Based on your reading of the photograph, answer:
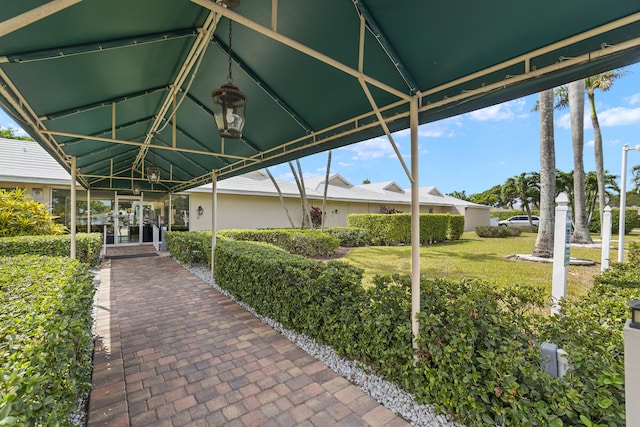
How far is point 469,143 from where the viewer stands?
60.1 meters

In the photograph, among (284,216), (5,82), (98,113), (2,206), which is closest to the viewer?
(5,82)

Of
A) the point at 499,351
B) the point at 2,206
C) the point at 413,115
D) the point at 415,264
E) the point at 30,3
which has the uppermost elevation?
the point at 30,3

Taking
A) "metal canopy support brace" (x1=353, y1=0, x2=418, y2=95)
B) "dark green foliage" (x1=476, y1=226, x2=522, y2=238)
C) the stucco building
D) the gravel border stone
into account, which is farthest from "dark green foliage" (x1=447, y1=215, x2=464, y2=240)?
"metal canopy support brace" (x1=353, y1=0, x2=418, y2=95)

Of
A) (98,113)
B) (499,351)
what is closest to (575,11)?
(499,351)

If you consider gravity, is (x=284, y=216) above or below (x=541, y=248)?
above

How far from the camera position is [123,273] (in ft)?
25.2

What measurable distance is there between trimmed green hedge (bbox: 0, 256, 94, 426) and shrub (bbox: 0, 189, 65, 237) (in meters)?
5.94

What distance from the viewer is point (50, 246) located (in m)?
6.63

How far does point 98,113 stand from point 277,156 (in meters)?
2.51

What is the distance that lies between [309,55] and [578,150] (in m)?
14.2

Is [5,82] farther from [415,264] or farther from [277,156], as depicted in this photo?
[415,264]

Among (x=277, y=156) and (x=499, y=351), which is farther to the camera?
(x=277, y=156)

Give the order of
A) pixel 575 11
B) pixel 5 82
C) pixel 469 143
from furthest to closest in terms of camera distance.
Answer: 1. pixel 469 143
2. pixel 5 82
3. pixel 575 11

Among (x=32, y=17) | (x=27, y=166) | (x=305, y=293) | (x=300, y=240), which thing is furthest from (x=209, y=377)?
(x=27, y=166)
